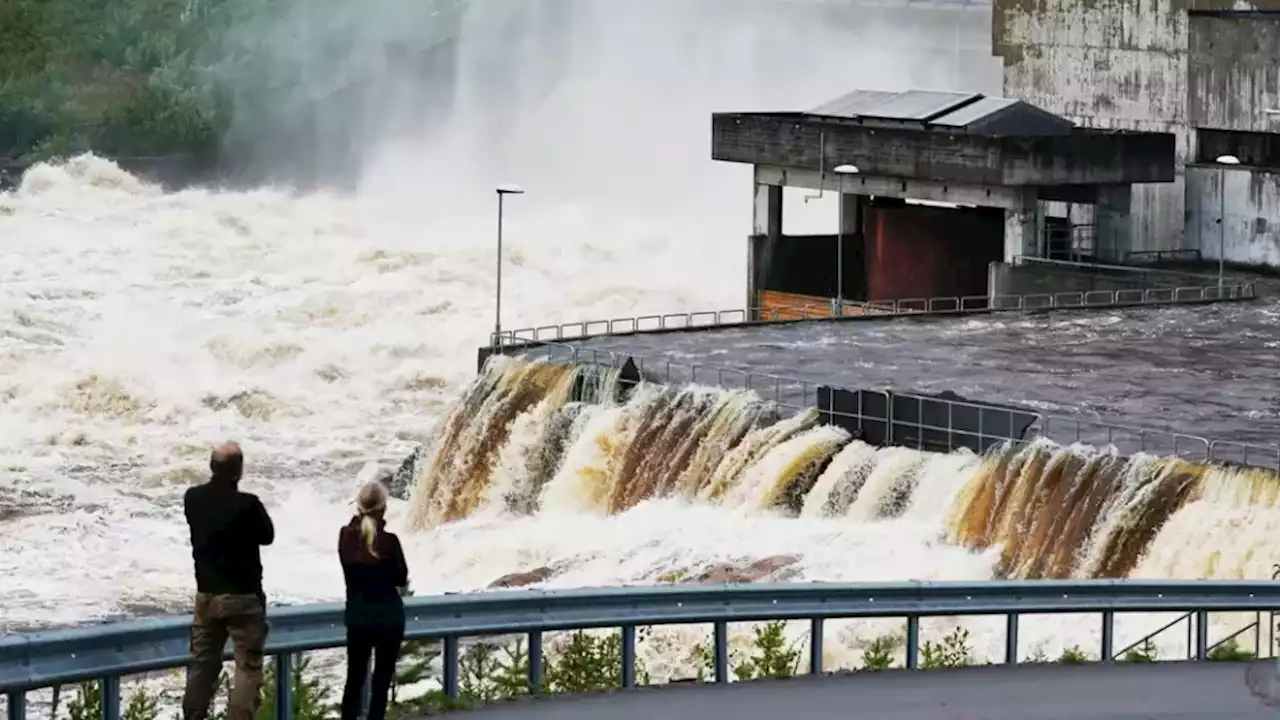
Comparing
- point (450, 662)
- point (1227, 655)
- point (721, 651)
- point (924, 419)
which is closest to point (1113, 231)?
point (924, 419)

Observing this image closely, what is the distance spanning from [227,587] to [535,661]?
2385 mm

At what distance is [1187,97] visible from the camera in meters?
56.6

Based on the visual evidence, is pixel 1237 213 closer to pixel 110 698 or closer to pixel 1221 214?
pixel 1221 214

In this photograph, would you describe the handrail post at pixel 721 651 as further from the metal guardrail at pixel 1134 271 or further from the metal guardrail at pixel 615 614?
the metal guardrail at pixel 1134 271

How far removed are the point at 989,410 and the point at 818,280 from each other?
83.8ft

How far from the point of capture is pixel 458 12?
122 metres

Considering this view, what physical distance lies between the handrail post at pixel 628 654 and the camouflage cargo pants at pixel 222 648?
268cm

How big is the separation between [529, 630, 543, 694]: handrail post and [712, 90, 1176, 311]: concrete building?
3584 centimetres

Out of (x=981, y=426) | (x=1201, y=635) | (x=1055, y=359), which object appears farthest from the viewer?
(x=1055, y=359)

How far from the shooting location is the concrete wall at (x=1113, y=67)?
5594 cm

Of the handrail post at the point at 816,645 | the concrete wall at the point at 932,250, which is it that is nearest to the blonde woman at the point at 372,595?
the handrail post at the point at 816,645

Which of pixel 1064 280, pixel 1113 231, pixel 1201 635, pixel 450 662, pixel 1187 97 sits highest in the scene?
pixel 1187 97

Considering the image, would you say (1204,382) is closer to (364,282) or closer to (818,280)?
(818,280)

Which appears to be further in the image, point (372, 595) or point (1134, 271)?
point (1134, 271)
